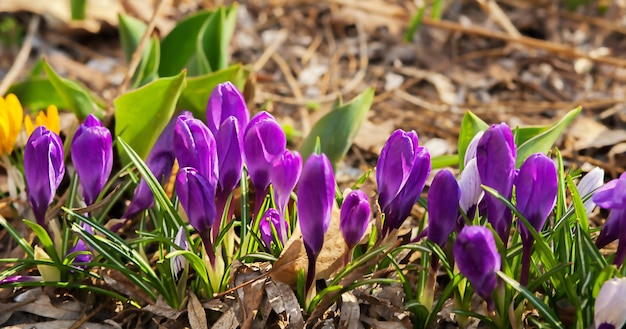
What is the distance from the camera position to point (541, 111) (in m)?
3.28

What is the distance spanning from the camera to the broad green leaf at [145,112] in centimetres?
205

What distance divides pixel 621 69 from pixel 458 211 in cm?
238

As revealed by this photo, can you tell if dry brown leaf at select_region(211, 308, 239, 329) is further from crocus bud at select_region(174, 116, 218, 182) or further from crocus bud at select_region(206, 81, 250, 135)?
crocus bud at select_region(206, 81, 250, 135)

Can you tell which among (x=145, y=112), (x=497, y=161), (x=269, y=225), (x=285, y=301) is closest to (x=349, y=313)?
(x=285, y=301)

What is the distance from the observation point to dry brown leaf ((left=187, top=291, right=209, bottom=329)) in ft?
5.41

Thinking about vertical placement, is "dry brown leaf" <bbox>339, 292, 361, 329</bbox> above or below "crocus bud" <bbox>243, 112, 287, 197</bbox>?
below

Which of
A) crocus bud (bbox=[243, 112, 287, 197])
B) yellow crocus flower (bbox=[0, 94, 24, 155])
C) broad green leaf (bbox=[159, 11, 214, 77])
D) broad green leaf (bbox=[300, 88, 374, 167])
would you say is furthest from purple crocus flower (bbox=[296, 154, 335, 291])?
broad green leaf (bbox=[159, 11, 214, 77])

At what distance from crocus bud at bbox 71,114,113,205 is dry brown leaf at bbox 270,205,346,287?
0.50m

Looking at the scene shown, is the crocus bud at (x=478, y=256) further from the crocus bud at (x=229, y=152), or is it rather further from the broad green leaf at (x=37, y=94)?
the broad green leaf at (x=37, y=94)

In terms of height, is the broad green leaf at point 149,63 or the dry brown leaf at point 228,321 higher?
the broad green leaf at point 149,63

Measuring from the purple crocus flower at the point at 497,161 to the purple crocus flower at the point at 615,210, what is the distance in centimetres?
17

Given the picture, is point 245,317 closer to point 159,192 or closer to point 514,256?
point 159,192

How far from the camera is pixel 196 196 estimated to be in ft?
4.94

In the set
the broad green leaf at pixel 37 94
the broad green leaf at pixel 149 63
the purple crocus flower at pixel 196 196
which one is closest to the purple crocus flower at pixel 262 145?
the purple crocus flower at pixel 196 196
